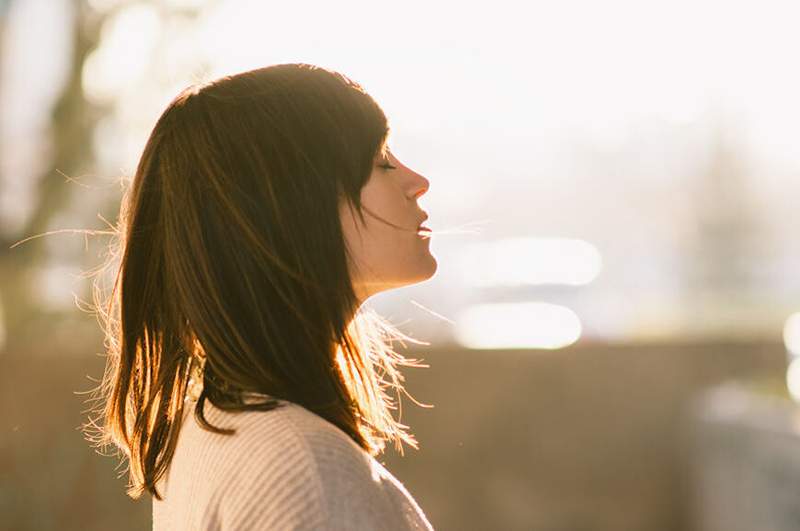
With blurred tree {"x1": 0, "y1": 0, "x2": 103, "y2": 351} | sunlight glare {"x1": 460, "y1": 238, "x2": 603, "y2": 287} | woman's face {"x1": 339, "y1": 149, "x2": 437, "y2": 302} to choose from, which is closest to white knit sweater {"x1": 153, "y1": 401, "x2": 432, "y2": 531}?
woman's face {"x1": 339, "y1": 149, "x2": 437, "y2": 302}

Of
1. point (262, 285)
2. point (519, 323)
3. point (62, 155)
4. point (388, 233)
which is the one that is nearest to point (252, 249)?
point (262, 285)

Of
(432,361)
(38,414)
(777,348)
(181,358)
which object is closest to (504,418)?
(432,361)

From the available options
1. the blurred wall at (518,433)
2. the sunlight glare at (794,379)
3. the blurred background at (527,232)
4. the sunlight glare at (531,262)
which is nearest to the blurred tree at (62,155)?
the blurred background at (527,232)

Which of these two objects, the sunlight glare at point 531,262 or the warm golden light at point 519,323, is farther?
the sunlight glare at point 531,262

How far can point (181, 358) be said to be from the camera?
3.37 feet

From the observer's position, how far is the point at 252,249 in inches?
36.7

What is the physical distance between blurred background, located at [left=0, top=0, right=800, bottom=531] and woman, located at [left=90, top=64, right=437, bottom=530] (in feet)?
9.58

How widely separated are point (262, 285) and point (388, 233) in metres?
0.13

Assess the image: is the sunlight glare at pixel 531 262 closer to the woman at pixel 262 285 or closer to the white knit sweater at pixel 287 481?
the woman at pixel 262 285

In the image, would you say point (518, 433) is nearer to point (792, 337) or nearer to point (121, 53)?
point (792, 337)

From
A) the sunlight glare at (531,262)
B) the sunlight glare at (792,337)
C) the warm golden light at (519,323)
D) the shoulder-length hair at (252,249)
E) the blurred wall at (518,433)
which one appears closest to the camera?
the shoulder-length hair at (252,249)

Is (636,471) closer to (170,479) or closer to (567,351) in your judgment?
(567,351)

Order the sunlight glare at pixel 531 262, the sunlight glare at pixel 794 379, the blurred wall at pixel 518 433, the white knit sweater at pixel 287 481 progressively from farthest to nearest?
the sunlight glare at pixel 531 262 → the blurred wall at pixel 518 433 → the sunlight glare at pixel 794 379 → the white knit sweater at pixel 287 481

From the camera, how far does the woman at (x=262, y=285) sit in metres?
0.86
